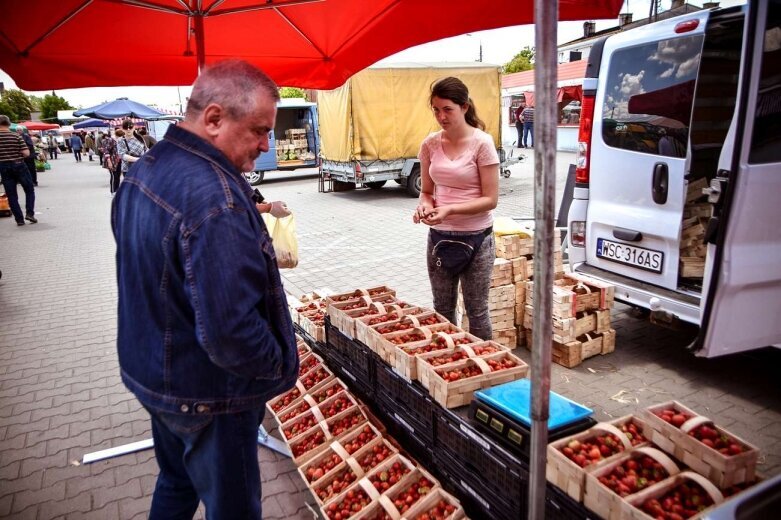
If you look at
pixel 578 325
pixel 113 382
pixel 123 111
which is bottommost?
pixel 113 382

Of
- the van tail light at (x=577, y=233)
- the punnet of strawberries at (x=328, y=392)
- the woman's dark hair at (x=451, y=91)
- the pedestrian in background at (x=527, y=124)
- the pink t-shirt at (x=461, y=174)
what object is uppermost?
the pedestrian in background at (x=527, y=124)

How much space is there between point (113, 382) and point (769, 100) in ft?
18.4

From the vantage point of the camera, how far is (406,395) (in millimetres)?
3152

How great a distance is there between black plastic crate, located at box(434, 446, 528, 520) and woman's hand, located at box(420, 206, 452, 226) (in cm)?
143

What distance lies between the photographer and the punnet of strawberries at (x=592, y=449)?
2.18 metres

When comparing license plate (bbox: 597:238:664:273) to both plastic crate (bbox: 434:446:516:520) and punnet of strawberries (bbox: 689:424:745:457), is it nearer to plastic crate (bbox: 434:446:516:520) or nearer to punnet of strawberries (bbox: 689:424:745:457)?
punnet of strawberries (bbox: 689:424:745:457)

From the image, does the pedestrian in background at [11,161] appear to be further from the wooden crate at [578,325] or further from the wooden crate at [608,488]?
the wooden crate at [608,488]

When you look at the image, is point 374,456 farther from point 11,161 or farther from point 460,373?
point 11,161

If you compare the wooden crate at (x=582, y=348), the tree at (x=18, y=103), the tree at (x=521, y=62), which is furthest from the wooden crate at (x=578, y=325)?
the tree at (x=18, y=103)

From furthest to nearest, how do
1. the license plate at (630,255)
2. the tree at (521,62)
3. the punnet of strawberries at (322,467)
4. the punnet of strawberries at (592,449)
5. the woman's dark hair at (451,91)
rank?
the tree at (521,62) → the license plate at (630,255) → the woman's dark hair at (451,91) → the punnet of strawberries at (322,467) → the punnet of strawberries at (592,449)

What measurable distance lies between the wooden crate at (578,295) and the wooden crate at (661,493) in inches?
99.6

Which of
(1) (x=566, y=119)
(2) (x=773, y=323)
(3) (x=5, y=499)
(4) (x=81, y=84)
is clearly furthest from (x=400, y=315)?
(1) (x=566, y=119)

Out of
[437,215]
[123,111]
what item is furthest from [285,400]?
[123,111]

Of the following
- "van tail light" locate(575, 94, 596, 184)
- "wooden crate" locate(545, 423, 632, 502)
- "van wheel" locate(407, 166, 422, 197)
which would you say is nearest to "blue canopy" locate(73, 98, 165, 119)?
"van wheel" locate(407, 166, 422, 197)
